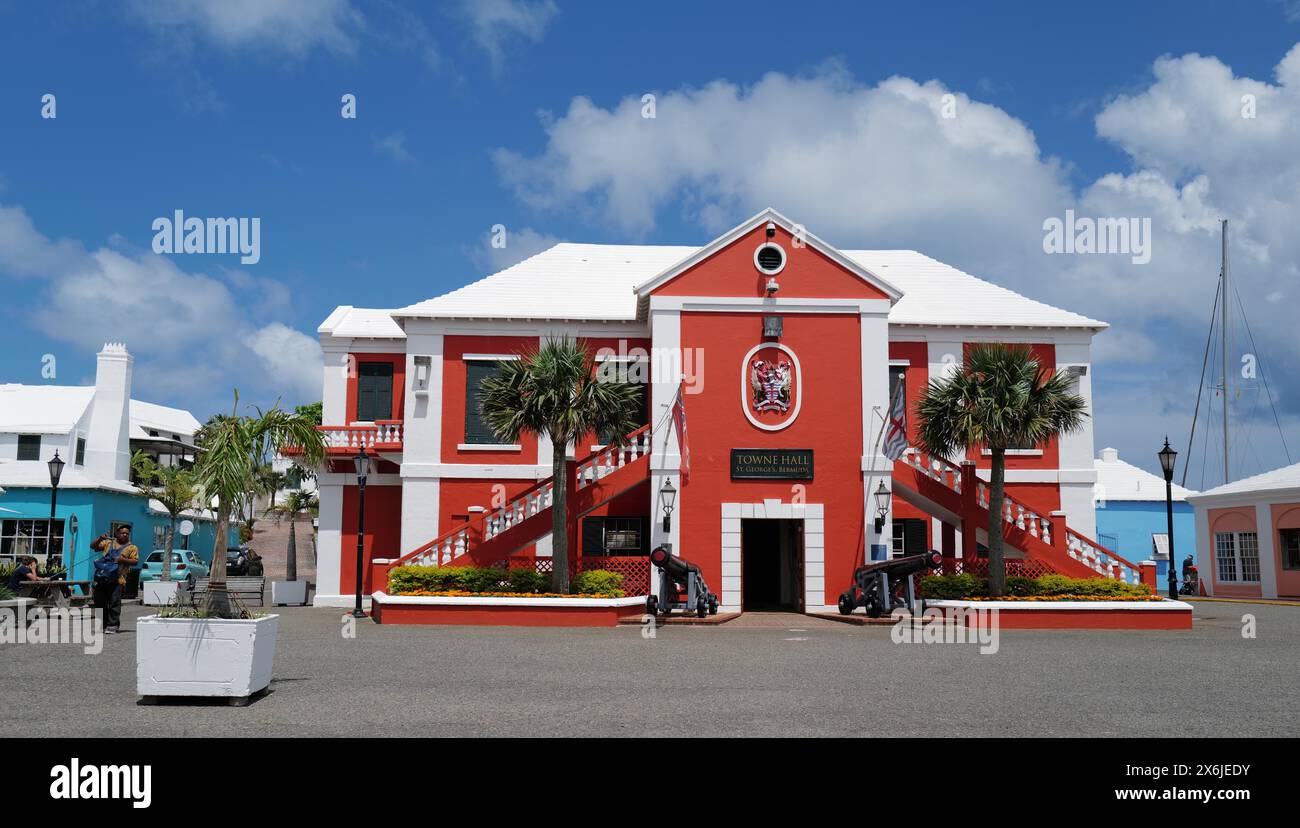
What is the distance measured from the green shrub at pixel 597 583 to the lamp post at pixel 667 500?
1752 millimetres

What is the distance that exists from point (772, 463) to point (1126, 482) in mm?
32658

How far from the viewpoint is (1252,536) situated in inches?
1358

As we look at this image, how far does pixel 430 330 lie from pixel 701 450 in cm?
798

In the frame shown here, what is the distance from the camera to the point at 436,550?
2184 centimetres

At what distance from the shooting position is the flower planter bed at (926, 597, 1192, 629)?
19.7 m

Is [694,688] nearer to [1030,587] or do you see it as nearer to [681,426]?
[681,426]

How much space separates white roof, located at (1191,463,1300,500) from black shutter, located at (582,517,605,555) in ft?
75.3

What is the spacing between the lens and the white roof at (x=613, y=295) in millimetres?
26078

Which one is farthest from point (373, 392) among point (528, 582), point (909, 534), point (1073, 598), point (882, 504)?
point (1073, 598)

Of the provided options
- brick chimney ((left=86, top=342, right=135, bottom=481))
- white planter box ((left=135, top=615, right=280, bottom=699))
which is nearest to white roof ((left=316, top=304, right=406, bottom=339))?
white planter box ((left=135, top=615, right=280, bottom=699))

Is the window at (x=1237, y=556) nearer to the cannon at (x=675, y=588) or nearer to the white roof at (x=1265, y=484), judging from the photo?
the white roof at (x=1265, y=484)

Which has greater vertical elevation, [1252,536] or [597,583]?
[1252,536]
